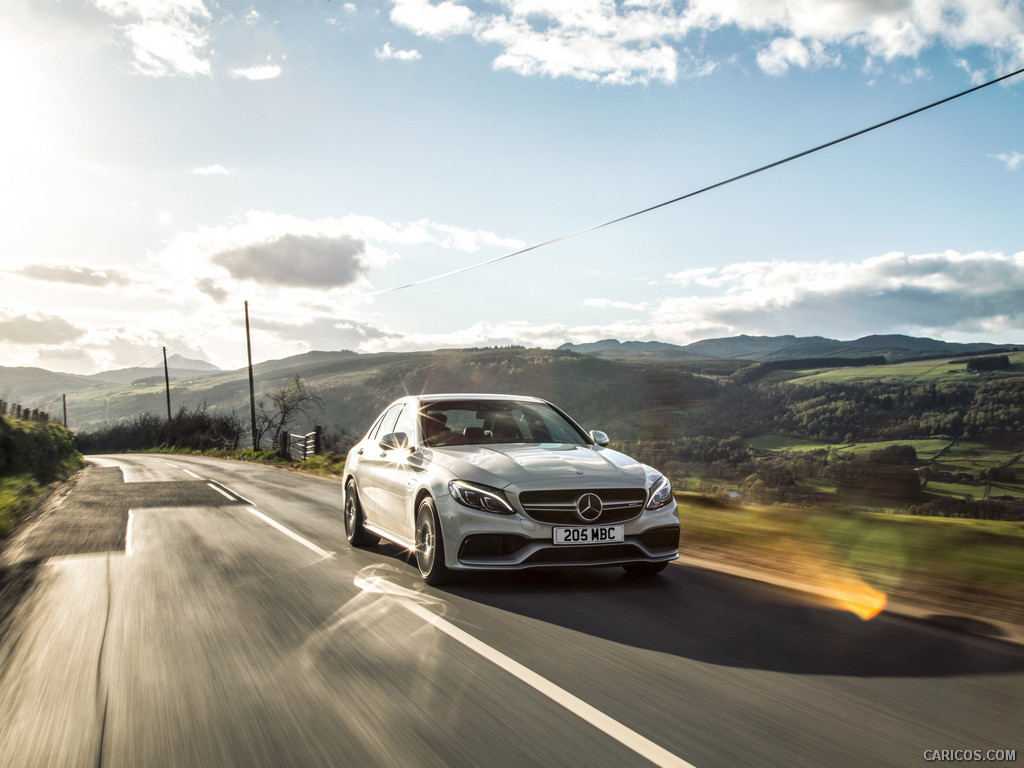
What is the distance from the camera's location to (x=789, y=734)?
3.29m

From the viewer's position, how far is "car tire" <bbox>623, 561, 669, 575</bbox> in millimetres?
6504

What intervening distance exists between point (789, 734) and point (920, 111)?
34.9 ft

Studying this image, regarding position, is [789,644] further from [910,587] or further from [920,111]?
[920,111]

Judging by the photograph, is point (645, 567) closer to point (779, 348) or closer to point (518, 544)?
point (518, 544)

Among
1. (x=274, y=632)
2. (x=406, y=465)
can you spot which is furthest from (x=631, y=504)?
(x=274, y=632)

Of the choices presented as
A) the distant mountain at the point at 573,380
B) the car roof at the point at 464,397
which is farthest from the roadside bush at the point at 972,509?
the distant mountain at the point at 573,380

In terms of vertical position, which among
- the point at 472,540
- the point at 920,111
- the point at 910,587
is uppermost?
the point at 920,111

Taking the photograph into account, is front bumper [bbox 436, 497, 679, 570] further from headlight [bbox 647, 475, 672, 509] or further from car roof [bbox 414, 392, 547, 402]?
car roof [bbox 414, 392, 547, 402]

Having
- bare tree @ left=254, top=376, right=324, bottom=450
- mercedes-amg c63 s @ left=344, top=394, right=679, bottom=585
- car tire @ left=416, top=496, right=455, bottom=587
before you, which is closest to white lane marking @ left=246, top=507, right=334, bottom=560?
mercedes-amg c63 s @ left=344, top=394, right=679, bottom=585

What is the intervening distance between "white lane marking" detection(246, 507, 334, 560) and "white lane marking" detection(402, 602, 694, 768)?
131 inches

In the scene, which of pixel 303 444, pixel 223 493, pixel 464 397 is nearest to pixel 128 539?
pixel 464 397

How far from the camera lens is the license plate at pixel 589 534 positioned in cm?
593

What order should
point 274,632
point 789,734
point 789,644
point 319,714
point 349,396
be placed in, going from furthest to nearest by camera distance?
point 349,396, point 274,632, point 789,644, point 319,714, point 789,734

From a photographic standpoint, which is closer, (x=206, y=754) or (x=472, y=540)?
(x=206, y=754)
